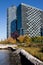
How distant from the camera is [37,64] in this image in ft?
44.3

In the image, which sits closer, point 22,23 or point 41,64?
point 41,64

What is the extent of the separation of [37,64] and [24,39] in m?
105

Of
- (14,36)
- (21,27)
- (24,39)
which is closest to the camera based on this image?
(24,39)

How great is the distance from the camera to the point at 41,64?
43.2 ft

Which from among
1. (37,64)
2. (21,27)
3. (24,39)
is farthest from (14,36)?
(37,64)

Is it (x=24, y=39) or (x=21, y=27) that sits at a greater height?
(x=21, y=27)

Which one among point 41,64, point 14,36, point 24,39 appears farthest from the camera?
point 14,36

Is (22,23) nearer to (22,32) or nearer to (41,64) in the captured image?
(22,32)

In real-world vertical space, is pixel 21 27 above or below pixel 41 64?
above

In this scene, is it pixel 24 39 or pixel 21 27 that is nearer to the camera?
pixel 24 39

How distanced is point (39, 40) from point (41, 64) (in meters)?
109

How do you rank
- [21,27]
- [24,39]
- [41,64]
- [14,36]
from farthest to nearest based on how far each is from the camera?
[21,27] → [14,36] → [24,39] → [41,64]

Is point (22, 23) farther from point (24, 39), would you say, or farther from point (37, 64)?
point (37, 64)

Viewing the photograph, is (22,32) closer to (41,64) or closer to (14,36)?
(14,36)
